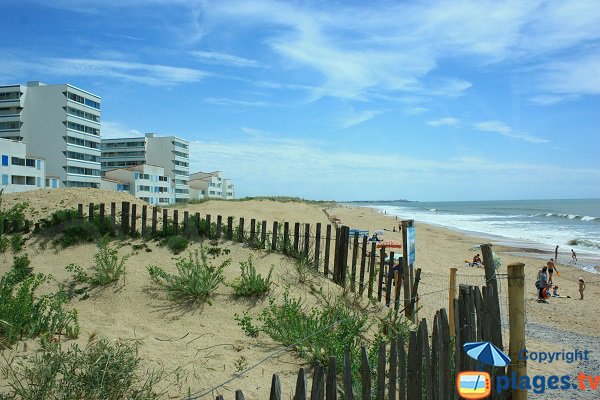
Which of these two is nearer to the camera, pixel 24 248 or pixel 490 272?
pixel 490 272

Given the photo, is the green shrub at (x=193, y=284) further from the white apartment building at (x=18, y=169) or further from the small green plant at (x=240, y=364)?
the white apartment building at (x=18, y=169)

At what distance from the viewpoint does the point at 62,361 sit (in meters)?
3.97

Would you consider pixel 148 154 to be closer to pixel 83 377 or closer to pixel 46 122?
pixel 46 122

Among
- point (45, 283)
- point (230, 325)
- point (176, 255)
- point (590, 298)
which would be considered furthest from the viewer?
point (590, 298)

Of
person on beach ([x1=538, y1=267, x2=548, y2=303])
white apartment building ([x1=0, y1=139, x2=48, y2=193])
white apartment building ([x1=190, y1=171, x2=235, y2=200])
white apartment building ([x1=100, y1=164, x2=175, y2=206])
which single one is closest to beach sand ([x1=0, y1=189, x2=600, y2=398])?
person on beach ([x1=538, y1=267, x2=548, y2=303])

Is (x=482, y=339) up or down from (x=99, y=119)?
down

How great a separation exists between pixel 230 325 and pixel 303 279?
2113 mm

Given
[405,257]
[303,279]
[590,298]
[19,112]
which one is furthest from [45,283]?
[19,112]

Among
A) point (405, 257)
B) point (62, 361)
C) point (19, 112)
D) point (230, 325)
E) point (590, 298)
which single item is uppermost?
point (19, 112)

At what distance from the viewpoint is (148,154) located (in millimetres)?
94250

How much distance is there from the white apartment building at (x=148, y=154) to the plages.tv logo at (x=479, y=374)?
3587 inches

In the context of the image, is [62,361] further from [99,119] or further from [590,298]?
[99,119]

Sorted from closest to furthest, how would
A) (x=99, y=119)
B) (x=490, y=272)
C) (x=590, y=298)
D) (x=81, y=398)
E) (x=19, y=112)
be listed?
(x=81, y=398), (x=490, y=272), (x=590, y=298), (x=19, y=112), (x=99, y=119)

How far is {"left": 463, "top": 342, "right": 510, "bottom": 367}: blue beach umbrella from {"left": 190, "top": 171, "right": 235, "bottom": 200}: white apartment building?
308ft
